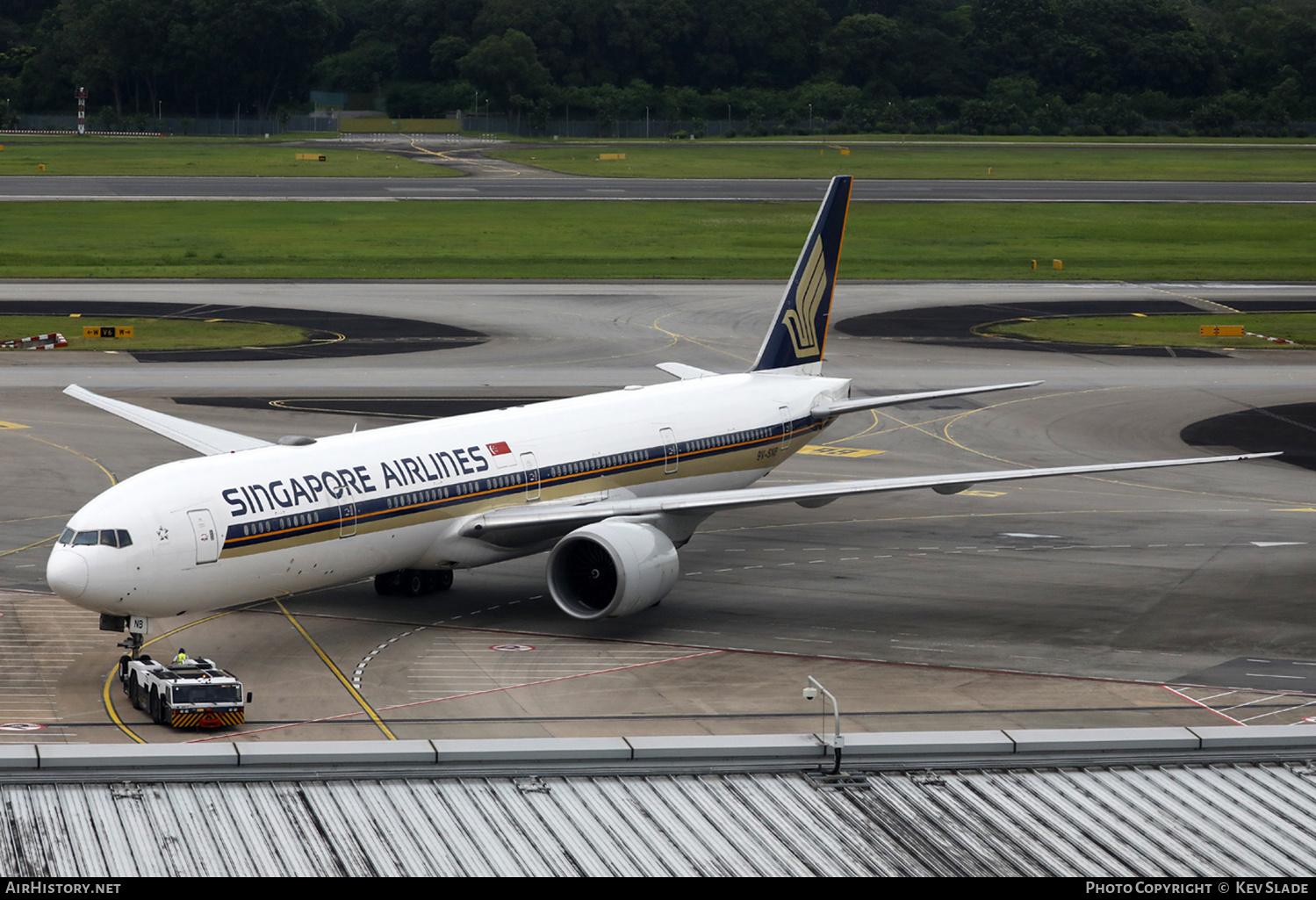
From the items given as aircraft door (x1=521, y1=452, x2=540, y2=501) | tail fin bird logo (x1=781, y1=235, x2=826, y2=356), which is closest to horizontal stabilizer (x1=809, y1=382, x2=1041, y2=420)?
tail fin bird logo (x1=781, y1=235, x2=826, y2=356)

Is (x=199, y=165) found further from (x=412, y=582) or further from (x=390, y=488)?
(x=390, y=488)

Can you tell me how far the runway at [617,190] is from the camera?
151m

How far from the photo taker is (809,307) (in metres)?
51.0

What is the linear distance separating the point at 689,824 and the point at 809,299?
32.8 m

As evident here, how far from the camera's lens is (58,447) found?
59.2 metres

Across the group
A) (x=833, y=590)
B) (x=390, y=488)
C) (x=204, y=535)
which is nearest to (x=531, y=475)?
(x=390, y=488)

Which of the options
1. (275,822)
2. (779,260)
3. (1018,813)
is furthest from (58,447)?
(779,260)

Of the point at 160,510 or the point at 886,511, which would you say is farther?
the point at 886,511

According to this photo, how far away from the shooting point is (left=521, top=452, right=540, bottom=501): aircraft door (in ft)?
133

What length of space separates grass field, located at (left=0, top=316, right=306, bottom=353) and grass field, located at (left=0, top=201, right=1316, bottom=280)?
726 inches

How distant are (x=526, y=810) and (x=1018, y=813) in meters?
6.35

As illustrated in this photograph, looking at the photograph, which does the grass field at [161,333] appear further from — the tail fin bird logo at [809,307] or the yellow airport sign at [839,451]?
the tail fin bird logo at [809,307]

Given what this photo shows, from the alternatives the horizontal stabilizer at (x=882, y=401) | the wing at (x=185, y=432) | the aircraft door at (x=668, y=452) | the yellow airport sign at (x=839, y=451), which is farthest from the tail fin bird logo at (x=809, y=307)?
the wing at (x=185, y=432)

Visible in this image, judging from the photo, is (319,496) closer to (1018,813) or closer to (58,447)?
(1018,813)
